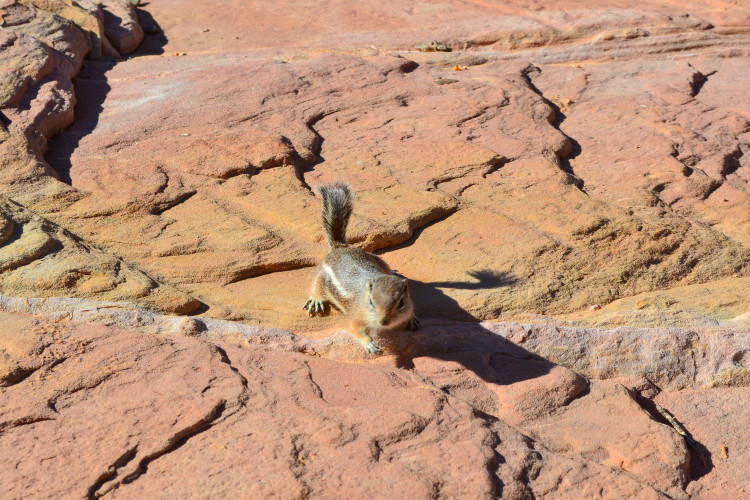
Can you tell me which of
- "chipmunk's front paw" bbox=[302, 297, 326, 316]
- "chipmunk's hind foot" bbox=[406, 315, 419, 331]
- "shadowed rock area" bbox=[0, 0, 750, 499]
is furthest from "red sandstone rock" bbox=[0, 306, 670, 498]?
"chipmunk's front paw" bbox=[302, 297, 326, 316]

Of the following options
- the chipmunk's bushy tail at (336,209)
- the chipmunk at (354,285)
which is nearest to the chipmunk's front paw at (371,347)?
the chipmunk at (354,285)

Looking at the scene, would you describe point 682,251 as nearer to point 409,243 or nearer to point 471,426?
point 409,243

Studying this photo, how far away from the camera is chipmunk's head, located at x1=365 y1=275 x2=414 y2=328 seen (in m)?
4.50

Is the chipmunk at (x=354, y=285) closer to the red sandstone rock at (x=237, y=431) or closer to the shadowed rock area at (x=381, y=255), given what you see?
the shadowed rock area at (x=381, y=255)

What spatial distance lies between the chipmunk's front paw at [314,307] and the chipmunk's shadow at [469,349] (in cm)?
68

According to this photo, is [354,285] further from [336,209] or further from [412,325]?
[336,209]

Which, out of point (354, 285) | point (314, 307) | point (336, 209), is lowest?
point (314, 307)

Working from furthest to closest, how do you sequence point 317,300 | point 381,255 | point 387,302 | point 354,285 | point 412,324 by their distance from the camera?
point 381,255 → point 317,300 → point 354,285 → point 412,324 → point 387,302

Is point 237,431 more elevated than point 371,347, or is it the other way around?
point 237,431

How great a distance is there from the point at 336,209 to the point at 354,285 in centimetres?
72

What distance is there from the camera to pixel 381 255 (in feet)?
19.1

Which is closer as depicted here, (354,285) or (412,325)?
(412,325)

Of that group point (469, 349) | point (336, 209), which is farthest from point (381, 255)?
point (469, 349)

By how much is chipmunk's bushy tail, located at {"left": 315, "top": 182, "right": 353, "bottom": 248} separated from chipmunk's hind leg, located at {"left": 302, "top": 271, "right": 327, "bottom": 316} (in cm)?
46
